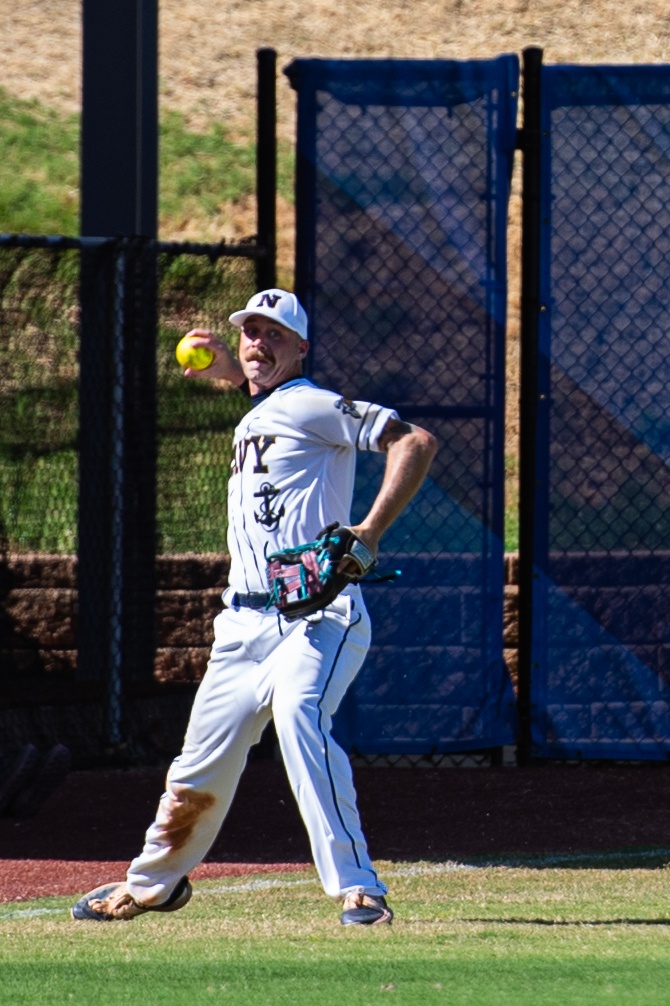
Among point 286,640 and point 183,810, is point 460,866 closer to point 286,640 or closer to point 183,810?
point 183,810

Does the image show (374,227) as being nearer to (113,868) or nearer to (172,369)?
(172,369)

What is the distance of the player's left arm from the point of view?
5484 millimetres

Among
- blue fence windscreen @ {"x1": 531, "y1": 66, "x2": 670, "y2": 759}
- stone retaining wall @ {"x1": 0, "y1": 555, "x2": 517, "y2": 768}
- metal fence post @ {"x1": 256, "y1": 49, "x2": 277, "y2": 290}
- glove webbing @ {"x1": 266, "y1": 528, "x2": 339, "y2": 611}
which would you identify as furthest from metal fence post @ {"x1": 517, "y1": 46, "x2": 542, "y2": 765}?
glove webbing @ {"x1": 266, "y1": 528, "x2": 339, "y2": 611}

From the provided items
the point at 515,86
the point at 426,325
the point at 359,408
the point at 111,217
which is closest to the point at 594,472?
the point at 426,325

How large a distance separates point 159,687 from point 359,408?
13.2ft

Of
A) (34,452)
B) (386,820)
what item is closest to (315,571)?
(386,820)

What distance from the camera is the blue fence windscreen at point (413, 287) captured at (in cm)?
891

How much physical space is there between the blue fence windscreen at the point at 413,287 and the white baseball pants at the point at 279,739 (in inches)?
126

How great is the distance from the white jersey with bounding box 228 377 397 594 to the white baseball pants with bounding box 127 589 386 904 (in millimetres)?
203

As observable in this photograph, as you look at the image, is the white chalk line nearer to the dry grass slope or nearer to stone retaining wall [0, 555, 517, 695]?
stone retaining wall [0, 555, 517, 695]

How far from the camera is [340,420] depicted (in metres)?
5.63

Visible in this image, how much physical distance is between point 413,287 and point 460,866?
117 inches

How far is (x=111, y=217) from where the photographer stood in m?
9.46

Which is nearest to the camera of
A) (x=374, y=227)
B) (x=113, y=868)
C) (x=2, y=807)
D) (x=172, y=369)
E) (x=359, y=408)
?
(x=359, y=408)
